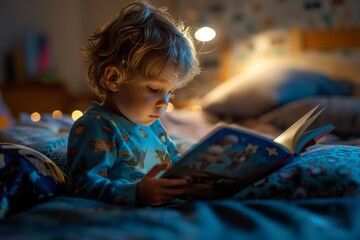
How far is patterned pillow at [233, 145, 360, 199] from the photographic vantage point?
783 millimetres

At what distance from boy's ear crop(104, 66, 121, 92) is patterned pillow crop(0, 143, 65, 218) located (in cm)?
22

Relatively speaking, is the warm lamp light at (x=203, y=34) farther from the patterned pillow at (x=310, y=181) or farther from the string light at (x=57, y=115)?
the patterned pillow at (x=310, y=181)

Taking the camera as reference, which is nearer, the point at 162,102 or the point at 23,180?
the point at 23,180

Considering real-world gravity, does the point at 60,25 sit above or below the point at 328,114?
above

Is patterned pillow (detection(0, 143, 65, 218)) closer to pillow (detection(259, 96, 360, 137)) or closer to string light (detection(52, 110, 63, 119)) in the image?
string light (detection(52, 110, 63, 119))

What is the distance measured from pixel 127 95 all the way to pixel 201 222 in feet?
1.46

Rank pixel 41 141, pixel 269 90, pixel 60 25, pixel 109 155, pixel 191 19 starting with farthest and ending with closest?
pixel 60 25
pixel 191 19
pixel 269 90
pixel 41 141
pixel 109 155

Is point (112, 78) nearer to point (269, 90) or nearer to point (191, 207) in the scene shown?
point (191, 207)

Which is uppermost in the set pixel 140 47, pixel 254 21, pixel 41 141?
pixel 254 21

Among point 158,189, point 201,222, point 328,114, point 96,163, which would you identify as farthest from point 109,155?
point 328,114

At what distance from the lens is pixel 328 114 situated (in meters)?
1.87

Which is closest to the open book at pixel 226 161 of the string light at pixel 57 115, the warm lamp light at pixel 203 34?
the warm lamp light at pixel 203 34

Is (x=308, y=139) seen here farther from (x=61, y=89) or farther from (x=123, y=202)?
(x=61, y=89)

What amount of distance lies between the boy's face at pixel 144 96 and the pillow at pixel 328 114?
0.97 m
